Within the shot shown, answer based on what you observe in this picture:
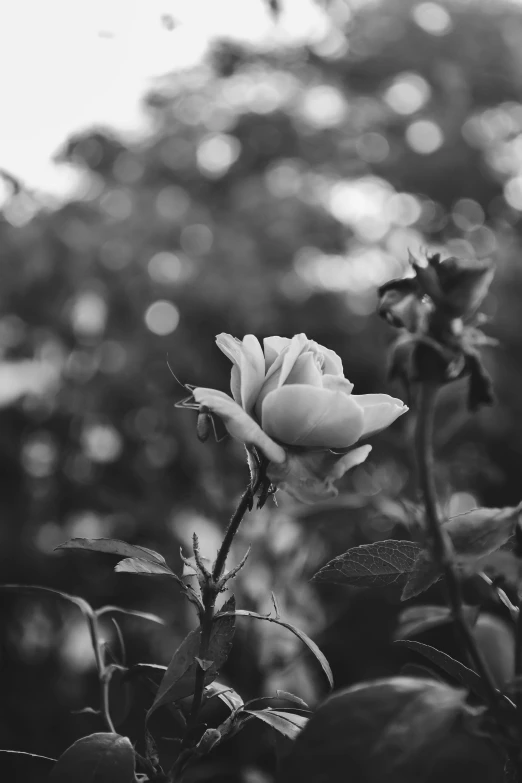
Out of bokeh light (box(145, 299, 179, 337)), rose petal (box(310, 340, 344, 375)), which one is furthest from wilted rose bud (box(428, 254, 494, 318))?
bokeh light (box(145, 299, 179, 337))

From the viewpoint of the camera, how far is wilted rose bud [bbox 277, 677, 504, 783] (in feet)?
0.71

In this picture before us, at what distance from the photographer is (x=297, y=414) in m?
0.28

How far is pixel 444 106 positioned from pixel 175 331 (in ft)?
4.82

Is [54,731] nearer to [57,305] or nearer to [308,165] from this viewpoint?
[57,305]

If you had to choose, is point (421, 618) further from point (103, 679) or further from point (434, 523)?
point (103, 679)

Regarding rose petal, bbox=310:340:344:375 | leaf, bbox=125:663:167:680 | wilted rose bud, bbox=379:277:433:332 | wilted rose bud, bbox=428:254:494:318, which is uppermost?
wilted rose bud, bbox=428:254:494:318

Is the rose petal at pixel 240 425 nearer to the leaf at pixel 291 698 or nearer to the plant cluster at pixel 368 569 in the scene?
the plant cluster at pixel 368 569

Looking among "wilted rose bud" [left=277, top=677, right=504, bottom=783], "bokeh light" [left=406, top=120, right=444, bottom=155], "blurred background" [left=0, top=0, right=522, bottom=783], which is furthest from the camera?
"bokeh light" [left=406, top=120, right=444, bottom=155]

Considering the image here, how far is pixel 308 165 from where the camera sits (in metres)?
3.05

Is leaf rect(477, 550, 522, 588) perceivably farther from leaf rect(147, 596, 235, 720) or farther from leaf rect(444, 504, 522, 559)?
leaf rect(147, 596, 235, 720)

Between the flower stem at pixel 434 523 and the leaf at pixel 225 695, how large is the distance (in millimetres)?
130

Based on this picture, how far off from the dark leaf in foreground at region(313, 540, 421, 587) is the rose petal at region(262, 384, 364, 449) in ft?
0.17

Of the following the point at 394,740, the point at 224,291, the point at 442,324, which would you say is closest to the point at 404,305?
the point at 442,324

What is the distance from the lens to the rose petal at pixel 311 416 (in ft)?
0.92
